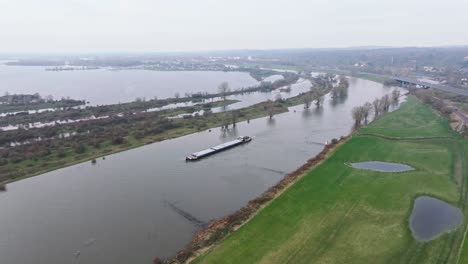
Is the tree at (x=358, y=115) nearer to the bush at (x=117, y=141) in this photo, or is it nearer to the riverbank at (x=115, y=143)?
the riverbank at (x=115, y=143)

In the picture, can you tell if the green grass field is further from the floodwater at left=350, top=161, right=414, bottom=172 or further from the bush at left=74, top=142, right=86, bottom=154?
the bush at left=74, top=142, right=86, bottom=154

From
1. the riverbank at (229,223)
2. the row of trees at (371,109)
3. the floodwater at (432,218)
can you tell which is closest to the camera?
the riverbank at (229,223)

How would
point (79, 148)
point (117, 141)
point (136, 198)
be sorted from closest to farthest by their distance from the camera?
1. point (136, 198)
2. point (79, 148)
3. point (117, 141)

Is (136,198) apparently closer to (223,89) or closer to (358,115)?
(358,115)

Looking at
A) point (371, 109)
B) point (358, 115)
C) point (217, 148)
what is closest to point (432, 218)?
point (217, 148)

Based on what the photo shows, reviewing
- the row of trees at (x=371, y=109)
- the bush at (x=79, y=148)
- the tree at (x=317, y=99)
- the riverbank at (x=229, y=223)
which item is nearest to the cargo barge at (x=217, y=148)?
the riverbank at (x=229, y=223)

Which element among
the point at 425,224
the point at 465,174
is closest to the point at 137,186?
the point at 425,224

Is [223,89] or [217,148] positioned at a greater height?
→ [223,89]
